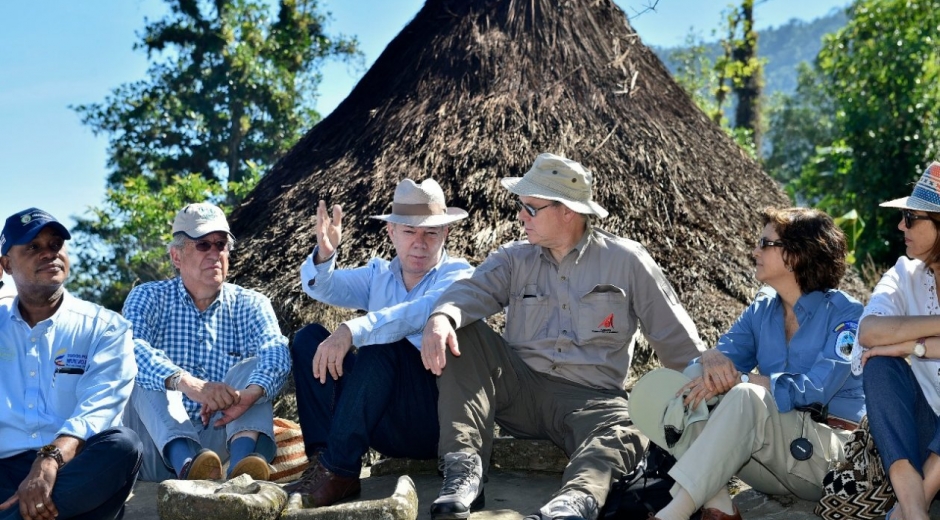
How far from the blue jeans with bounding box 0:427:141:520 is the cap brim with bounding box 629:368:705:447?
1.92m

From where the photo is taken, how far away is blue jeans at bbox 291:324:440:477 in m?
3.97

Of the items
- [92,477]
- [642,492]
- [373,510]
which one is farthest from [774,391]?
[92,477]

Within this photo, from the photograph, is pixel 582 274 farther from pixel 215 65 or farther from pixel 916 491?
pixel 215 65

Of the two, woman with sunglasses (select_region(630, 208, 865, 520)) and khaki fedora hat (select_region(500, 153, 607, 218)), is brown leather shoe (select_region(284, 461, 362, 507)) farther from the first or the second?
khaki fedora hat (select_region(500, 153, 607, 218))

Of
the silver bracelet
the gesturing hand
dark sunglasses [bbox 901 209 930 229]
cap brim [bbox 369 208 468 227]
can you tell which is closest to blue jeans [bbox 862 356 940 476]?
dark sunglasses [bbox 901 209 930 229]

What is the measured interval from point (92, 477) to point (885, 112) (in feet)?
43.3

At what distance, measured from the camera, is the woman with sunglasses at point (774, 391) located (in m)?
3.53

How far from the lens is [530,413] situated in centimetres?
429

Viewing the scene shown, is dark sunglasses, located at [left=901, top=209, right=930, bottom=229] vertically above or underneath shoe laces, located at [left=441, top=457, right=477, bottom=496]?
above

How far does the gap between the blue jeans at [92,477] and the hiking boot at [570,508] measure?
1562 millimetres

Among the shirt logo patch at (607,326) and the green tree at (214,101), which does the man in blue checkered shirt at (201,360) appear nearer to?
the shirt logo patch at (607,326)

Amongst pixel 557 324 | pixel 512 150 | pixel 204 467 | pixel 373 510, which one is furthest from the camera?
pixel 512 150

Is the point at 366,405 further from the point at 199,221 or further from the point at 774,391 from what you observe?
the point at 774,391

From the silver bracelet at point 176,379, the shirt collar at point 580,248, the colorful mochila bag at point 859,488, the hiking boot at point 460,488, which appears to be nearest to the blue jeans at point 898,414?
the colorful mochila bag at point 859,488
